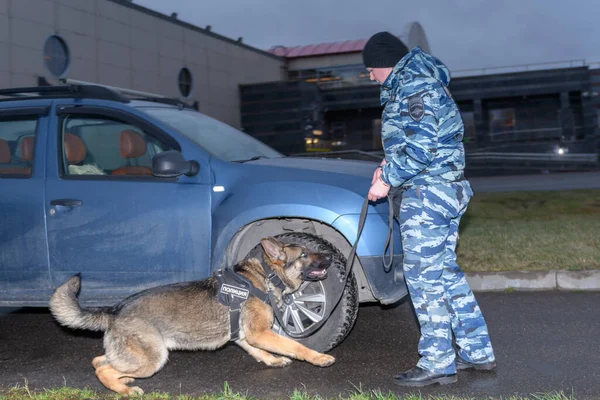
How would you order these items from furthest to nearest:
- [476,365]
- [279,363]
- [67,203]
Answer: [67,203], [279,363], [476,365]

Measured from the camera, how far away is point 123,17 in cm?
2975

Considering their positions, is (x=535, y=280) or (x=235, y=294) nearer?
(x=235, y=294)

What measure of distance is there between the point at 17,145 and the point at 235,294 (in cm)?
248

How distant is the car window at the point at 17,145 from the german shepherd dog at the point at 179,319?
5.33ft

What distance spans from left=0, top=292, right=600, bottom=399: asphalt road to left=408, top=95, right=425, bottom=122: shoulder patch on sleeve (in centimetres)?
163

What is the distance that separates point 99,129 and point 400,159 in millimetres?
2834

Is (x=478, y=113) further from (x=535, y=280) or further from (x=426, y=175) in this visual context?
(x=426, y=175)

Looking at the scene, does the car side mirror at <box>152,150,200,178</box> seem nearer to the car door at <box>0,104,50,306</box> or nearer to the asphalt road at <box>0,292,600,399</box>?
the car door at <box>0,104,50,306</box>

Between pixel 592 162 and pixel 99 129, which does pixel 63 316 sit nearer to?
pixel 99 129

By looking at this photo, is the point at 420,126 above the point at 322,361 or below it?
above

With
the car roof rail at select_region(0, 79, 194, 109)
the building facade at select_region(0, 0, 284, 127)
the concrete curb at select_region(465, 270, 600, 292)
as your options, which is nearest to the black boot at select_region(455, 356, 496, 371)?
the concrete curb at select_region(465, 270, 600, 292)

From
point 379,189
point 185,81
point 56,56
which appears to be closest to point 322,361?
point 379,189

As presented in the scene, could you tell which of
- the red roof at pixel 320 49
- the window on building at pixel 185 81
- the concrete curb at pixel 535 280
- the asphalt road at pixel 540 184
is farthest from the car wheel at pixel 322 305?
the red roof at pixel 320 49

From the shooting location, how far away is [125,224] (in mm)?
5289
